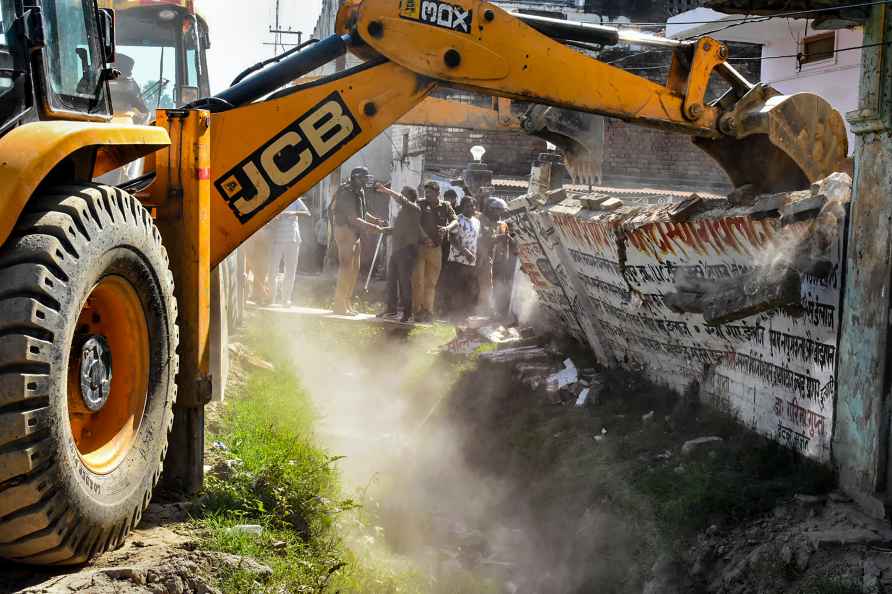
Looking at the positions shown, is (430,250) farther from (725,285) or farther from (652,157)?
(652,157)

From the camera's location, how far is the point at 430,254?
539 inches

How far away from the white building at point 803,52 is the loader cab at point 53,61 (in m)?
11.3

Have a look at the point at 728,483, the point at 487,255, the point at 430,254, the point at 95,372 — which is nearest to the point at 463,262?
the point at 487,255

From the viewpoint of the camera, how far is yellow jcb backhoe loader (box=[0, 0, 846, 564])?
132 inches

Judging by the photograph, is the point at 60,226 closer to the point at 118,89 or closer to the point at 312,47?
the point at 312,47

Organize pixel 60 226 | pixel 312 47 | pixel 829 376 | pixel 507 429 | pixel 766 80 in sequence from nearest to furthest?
pixel 60 226 < pixel 829 376 < pixel 312 47 < pixel 507 429 < pixel 766 80

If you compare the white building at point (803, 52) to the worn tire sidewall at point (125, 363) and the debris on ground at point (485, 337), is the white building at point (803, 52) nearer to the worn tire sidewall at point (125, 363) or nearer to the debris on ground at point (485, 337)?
the debris on ground at point (485, 337)

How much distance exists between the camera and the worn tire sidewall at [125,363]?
3.42m

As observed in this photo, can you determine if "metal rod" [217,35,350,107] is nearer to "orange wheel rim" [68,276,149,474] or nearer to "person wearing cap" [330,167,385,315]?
"orange wheel rim" [68,276,149,474]

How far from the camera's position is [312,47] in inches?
238

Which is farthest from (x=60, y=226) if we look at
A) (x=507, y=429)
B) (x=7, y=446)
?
(x=507, y=429)

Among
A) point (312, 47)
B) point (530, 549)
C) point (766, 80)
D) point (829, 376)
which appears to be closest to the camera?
point (829, 376)

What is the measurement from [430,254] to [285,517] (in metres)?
8.27

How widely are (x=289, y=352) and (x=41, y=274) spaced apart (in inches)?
360
